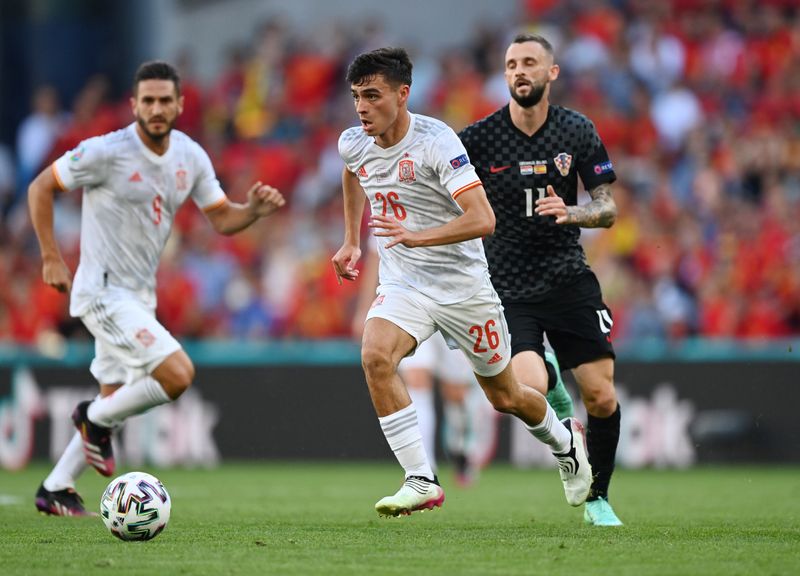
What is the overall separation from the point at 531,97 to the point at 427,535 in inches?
104

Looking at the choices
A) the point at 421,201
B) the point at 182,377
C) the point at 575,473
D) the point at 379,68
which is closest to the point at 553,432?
the point at 575,473

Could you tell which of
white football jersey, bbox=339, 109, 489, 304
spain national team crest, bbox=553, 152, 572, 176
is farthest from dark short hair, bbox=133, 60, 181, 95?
spain national team crest, bbox=553, 152, 572, 176

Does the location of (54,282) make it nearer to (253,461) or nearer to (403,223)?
(403,223)

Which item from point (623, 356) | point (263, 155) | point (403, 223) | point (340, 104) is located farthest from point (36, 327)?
point (403, 223)

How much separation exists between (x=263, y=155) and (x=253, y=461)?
542cm

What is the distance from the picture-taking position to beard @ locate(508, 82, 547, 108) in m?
8.41

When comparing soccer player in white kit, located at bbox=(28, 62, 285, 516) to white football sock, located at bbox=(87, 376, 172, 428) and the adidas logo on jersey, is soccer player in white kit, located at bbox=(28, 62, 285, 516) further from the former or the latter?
the adidas logo on jersey

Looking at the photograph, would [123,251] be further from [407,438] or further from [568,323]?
[568,323]

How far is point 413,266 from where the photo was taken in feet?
25.7

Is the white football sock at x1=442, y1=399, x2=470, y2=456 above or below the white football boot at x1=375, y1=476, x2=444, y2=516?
below

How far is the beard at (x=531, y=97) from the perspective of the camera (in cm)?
841

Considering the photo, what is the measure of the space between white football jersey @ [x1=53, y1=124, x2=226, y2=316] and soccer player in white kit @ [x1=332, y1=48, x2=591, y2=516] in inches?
74.4

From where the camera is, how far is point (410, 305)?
304 inches

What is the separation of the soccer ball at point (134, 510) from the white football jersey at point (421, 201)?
5.65ft
